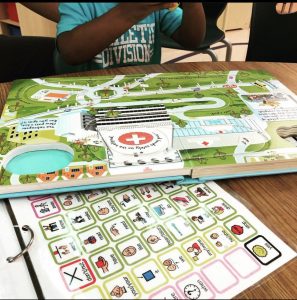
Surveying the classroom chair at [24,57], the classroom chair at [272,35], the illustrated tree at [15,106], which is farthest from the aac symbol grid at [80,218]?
Answer: the classroom chair at [272,35]

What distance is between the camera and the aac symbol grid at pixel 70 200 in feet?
1.16

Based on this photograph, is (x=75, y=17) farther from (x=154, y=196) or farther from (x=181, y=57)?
(x=181, y=57)

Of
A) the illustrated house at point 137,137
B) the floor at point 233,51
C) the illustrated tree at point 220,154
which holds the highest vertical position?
A: the illustrated house at point 137,137

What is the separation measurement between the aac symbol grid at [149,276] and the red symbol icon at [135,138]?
0.15 metres

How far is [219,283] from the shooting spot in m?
0.28

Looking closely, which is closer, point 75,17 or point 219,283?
point 219,283

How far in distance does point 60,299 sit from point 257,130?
1.01ft

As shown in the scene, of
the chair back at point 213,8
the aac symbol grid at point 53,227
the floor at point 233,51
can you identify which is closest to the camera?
the chair back at point 213,8

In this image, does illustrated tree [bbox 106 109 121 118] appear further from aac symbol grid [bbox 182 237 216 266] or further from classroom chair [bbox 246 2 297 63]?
classroom chair [bbox 246 2 297 63]

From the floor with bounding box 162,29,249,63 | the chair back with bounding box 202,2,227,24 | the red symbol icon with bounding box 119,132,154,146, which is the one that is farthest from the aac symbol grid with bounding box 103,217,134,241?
the floor with bounding box 162,29,249,63

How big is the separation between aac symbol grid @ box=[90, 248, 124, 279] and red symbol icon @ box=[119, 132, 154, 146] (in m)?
0.14

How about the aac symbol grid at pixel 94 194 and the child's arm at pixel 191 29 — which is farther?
the child's arm at pixel 191 29

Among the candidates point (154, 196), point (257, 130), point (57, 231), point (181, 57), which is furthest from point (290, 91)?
point (181, 57)

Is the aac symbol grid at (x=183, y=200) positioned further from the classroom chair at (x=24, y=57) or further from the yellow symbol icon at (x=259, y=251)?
the classroom chair at (x=24, y=57)
